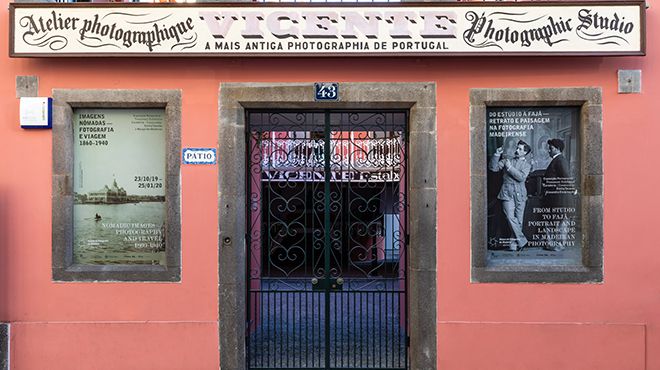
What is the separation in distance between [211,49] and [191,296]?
2540 mm

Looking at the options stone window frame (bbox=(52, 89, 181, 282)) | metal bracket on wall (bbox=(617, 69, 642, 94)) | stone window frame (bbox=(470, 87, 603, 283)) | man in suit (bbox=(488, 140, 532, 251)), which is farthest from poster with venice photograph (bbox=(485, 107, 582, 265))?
stone window frame (bbox=(52, 89, 181, 282))

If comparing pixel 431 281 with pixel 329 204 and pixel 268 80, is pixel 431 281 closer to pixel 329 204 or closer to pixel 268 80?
pixel 329 204

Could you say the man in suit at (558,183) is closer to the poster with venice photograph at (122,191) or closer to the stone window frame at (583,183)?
the stone window frame at (583,183)

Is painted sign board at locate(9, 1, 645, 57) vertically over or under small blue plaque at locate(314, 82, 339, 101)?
over

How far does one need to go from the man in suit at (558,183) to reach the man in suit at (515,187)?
0.23 m

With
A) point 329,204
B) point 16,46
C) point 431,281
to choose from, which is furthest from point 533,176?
point 16,46

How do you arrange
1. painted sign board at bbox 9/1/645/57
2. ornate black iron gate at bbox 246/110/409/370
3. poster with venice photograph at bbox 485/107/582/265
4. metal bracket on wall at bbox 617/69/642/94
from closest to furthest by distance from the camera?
painted sign board at bbox 9/1/645/57 < metal bracket on wall at bbox 617/69/642/94 < poster with venice photograph at bbox 485/107/582/265 < ornate black iron gate at bbox 246/110/409/370

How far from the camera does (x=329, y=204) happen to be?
20.0 feet

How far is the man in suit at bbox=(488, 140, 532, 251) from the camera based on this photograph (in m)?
5.98

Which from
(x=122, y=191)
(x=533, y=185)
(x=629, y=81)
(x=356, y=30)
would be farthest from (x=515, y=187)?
(x=122, y=191)

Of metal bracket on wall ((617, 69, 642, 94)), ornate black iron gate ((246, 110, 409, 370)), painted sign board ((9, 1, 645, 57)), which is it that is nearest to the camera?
painted sign board ((9, 1, 645, 57))

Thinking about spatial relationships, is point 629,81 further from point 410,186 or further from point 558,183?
point 410,186

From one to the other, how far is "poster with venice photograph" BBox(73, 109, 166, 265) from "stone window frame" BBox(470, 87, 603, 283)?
3.30m

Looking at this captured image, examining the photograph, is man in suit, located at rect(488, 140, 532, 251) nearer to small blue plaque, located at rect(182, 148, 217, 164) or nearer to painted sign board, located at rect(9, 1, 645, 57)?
painted sign board, located at rect(9, 1, 645, 57)
